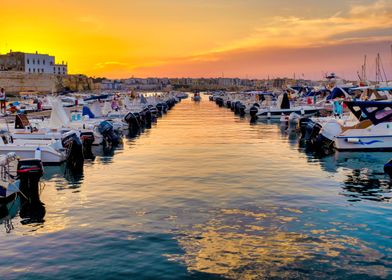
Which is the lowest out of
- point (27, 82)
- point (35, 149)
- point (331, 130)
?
point (35, 149)

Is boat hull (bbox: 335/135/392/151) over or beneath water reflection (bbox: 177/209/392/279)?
over

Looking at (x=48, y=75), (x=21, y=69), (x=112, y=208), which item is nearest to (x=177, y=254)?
(x=112, y=208)

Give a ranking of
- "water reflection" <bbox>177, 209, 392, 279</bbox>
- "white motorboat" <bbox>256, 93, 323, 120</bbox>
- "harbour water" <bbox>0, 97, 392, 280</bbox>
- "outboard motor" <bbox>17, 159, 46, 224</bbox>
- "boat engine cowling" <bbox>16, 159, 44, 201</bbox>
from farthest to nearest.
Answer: "white motorboat" <bbox>256, 93, 323, 120</bbox>
"boat engine cowling" <bbox>16, 159, 44, 201</bbox>
"outboard motor" <bbox>17, 159, 46, 224</bbox>
"harbour water" <bbox>0, 97, 392, 280</bbox>
"water reflection" <bbox>177, 209, 392, 279</bbox>

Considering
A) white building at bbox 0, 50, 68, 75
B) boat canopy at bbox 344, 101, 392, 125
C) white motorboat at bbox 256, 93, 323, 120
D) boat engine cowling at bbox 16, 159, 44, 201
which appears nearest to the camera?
boat engine cowling at bbox 16, 159, 44, 201

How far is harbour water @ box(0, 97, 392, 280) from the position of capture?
11.9m

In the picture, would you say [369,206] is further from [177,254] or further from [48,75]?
[48,75]

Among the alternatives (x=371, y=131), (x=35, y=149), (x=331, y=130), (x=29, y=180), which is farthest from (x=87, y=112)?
(x=29, y=180)

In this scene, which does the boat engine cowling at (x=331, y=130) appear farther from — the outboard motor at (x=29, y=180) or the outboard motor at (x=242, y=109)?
the outboard motor at (x=242, y=109)

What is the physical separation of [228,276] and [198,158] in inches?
775

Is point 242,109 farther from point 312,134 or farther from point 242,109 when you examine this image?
point 312,134

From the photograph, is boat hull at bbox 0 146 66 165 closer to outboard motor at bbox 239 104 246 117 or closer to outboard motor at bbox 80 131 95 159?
outboard motor at bbox 80 131 95 159

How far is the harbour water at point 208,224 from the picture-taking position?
468 inches

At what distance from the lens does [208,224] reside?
51.0ft

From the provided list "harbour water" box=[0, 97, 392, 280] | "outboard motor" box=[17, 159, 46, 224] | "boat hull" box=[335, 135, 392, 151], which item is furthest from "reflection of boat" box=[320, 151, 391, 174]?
"outboard motor" box=[17, 159, 46, 224]
